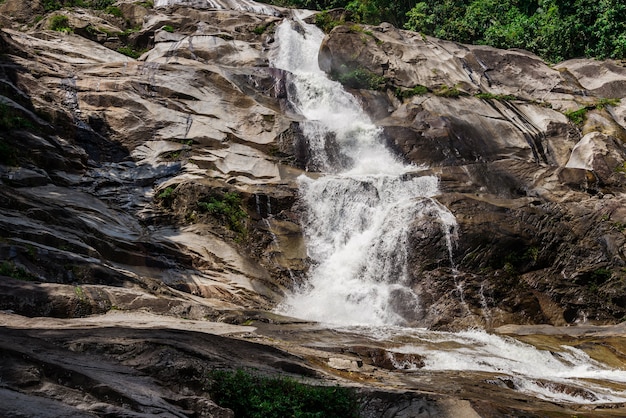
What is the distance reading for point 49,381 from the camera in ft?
16.7

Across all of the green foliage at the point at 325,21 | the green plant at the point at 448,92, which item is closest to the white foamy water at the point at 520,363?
the green plant at the point at 448,92

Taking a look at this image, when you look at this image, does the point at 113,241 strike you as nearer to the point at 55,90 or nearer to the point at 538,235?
the point at 55,90

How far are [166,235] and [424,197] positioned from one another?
8.51 meters

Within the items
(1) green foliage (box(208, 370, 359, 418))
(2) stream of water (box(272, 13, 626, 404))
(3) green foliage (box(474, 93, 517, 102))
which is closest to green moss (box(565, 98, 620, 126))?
(3) green foliage (box(474, 93, 517, 102))

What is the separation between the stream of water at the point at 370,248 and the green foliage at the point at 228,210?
2.32 metres

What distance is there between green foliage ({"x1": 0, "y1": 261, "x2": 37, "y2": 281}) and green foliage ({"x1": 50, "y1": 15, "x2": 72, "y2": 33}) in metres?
20.0

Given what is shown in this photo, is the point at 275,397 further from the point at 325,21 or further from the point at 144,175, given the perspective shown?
the point at 325,21

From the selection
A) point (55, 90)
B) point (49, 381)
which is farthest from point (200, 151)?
point (49, 381)

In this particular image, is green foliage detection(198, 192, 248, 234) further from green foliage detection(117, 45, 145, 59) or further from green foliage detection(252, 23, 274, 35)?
green foliage detection(252, 23, 274, 35)

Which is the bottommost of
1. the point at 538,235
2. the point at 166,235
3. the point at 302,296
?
the point at 302,296

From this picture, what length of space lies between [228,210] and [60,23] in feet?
53.8

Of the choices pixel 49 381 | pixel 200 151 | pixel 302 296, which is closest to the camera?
pixel 49 381

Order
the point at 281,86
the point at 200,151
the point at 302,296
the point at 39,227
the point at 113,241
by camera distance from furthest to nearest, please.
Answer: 1. the point at 281,86
2. the point at 200,151
3. the point at 302,296
4. the point at 113,241
5. the point at 39,227

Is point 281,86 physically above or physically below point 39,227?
above
